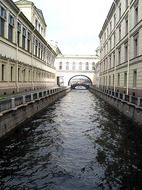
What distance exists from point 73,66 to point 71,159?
75.6m

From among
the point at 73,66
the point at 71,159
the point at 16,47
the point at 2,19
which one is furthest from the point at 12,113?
the point at 73,66

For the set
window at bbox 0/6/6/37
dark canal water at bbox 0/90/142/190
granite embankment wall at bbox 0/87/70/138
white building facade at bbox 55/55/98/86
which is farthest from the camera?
white building facade at bbox 55/55/98/86

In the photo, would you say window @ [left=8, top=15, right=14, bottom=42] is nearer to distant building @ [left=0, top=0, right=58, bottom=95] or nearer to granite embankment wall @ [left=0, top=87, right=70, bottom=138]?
distant building @ [left=0, top=0, right=58, bottom=95]

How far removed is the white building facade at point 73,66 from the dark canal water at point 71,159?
223 ft

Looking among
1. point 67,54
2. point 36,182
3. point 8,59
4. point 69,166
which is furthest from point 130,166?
point 67,54

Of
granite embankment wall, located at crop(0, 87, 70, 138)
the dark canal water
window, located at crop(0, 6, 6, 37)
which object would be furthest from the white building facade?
the dark canal water

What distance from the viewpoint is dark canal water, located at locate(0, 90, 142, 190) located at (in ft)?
24.1

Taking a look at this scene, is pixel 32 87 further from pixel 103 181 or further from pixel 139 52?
pixel 103 181

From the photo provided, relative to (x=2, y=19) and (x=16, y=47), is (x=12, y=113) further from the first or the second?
(x=16, y=47)

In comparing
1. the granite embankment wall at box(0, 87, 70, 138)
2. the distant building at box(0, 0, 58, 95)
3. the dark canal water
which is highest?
the distant building at box(0, 0, 58, 95)

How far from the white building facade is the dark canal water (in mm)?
68103

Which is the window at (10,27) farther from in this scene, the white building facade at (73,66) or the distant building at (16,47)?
the white building facade at (73,66)

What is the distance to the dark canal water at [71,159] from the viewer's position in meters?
7.34

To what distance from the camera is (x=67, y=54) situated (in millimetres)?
84188
